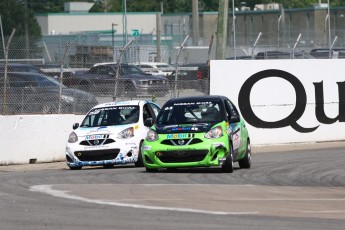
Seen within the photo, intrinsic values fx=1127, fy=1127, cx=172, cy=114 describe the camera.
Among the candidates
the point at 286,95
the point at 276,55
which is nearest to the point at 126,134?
the point at 286,95

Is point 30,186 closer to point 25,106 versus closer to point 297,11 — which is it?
point 25,106

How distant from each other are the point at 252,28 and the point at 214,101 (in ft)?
183

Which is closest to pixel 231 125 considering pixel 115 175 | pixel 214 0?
pixel 115 175

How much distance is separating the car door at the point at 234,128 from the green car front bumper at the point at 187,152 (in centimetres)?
50

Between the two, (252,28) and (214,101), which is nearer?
(214,101)

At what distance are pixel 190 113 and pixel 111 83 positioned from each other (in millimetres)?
8716

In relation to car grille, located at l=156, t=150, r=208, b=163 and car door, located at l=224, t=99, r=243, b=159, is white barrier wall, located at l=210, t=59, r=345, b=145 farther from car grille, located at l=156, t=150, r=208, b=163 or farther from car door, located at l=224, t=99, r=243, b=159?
car grille, located at l=156, t=150, r=208, b=163

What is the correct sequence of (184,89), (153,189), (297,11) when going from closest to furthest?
(153,189) < (184,89) < (297,11)

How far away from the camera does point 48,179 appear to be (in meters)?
19.5

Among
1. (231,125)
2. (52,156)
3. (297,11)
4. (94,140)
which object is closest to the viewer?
(231,125)

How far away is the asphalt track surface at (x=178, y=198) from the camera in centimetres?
1275

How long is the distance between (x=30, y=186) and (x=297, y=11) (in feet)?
196

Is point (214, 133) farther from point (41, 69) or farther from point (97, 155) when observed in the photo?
point (41, 69)

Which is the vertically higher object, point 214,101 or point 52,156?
point 214,101
